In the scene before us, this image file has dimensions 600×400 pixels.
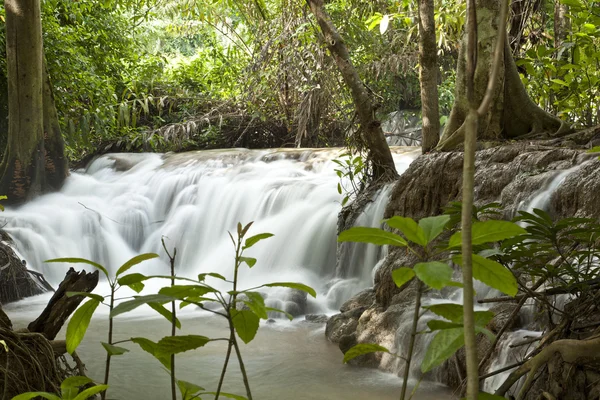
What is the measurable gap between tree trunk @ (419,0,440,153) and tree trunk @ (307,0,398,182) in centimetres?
52

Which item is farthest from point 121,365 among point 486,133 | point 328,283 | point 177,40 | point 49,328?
point 177,40

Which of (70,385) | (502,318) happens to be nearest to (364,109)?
(502,318)

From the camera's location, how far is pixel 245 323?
120 cm

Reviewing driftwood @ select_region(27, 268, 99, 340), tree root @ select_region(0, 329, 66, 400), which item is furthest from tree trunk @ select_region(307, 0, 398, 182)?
tree root @ select_region(0, 329, 66, 400)

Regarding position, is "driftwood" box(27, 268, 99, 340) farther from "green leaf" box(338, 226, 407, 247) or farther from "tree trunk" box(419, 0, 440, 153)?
"tree trunk" box(419, 0, 440, 153)

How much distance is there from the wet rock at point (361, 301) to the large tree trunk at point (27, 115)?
615 cm

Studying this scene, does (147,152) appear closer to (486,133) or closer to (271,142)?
(271,142)

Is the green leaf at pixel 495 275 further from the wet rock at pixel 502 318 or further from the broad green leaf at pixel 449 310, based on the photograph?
the wet rock at pixel 502 318

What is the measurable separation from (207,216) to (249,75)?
303 cm

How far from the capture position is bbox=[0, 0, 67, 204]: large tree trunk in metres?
9.33

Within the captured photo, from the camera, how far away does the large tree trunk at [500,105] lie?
6.45 metres

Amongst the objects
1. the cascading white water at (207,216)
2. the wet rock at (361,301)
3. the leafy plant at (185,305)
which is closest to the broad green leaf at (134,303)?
the leafy plant at (185,305)

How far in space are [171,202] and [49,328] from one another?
7.53m

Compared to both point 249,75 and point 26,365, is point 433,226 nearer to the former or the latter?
point 26,365
